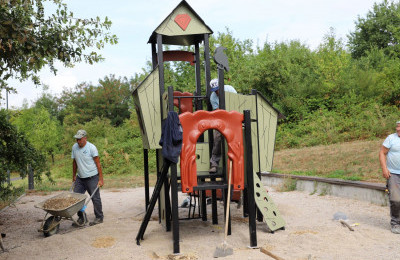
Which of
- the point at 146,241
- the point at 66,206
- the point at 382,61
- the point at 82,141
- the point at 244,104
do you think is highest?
the point at 382,61

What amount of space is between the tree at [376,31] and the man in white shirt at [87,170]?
2551 centimetres

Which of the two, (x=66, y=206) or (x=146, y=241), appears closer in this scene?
(x=146, y=241)

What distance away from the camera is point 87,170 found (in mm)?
A: 7660

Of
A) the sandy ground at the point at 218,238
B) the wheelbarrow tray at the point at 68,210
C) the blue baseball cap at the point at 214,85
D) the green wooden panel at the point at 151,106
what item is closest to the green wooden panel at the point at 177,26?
the green wooden panel at the point at 151,106

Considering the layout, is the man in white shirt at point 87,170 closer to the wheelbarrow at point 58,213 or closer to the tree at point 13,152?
the wheelbarrow at point 58,213

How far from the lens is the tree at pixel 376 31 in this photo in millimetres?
28531

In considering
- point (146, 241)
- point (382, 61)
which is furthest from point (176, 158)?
point (382, 61)

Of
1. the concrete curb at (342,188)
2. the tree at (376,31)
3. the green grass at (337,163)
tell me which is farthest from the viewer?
the tree at (376,31)

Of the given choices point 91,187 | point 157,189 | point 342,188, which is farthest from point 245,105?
point 342,188

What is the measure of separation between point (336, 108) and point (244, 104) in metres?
15.2

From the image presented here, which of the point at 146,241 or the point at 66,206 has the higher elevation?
the point at 66,206

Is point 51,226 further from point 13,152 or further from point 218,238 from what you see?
point 218,238

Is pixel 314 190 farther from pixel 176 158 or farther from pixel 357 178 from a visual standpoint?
pixel 176 158

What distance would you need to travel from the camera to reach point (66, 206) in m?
6.87
